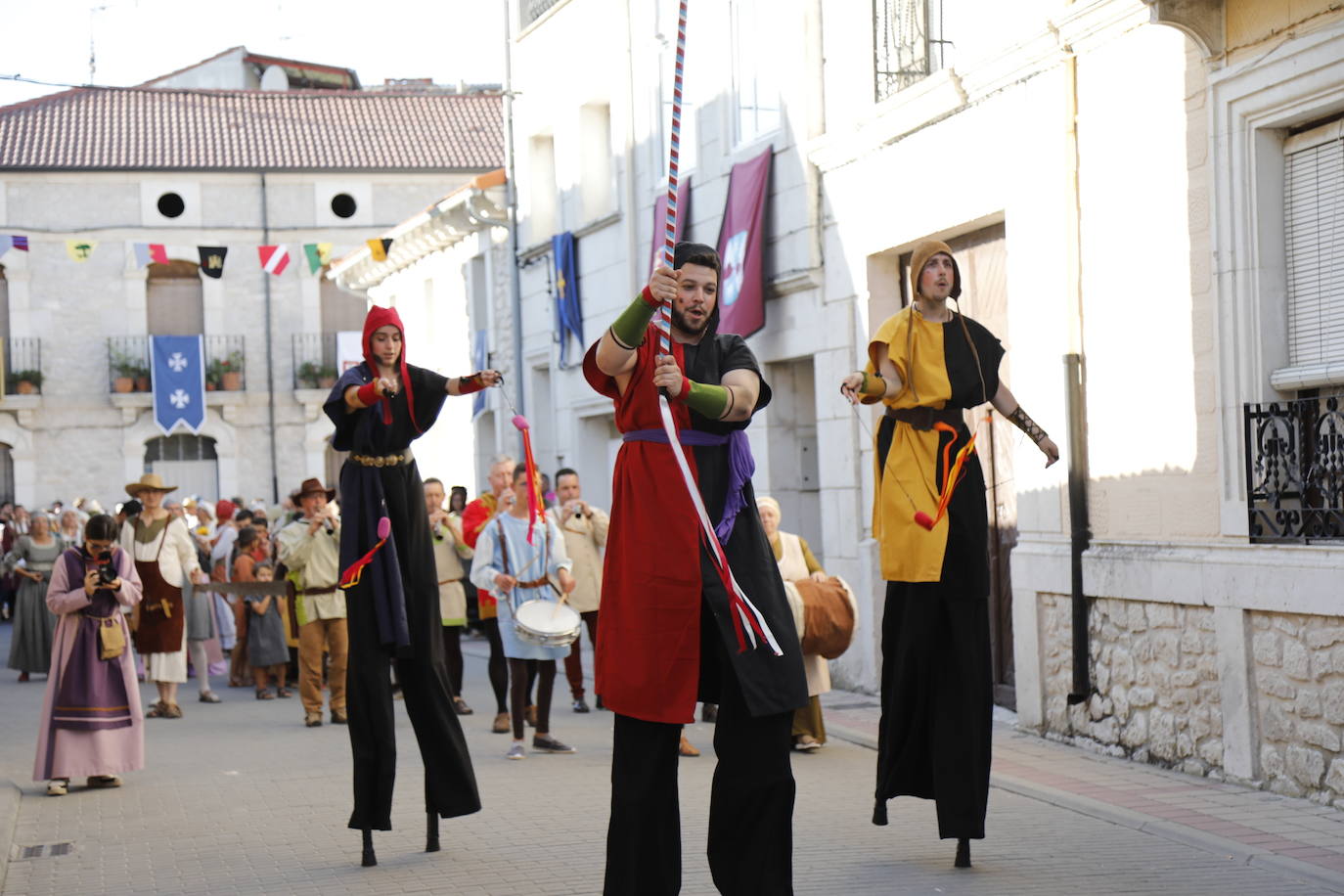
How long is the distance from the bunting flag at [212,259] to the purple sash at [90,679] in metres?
23.5

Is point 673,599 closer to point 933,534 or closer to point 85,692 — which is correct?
point 933,534

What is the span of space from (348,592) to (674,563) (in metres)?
2.61

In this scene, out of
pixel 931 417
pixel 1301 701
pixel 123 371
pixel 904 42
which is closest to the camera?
pixel 931 417

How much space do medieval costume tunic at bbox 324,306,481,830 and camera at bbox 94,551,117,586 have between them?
142 inches

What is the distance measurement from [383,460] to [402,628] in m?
0.74

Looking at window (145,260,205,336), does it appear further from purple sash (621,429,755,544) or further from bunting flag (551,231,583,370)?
purple sash (621,429,755,544)

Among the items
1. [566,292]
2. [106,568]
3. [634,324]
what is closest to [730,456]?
[634,324]

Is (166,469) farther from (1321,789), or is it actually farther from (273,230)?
(1321,789)

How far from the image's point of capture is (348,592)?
777 centimetres

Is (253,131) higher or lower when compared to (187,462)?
higher

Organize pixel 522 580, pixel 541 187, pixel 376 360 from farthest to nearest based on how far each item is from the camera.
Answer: pixel 541 187 < pixel 522 580 < pixel 376 360

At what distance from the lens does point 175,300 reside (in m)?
45.1

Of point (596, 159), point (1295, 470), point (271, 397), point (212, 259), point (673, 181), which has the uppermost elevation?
point (212, 259)

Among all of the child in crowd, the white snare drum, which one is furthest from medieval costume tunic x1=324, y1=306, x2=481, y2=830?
the child in crowd
